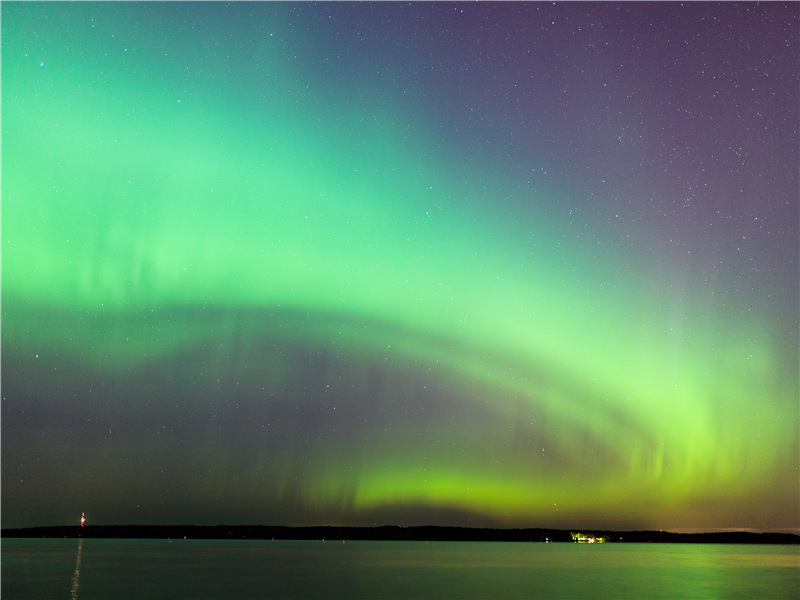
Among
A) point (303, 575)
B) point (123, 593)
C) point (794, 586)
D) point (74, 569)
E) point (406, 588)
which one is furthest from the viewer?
point (74, 569)

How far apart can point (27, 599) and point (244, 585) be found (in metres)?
14.2

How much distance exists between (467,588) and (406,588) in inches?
145

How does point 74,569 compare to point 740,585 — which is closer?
point 740,585

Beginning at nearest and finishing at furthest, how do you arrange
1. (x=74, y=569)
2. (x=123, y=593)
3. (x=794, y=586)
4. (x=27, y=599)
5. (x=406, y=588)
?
(x=27, y=599), (x=123, y=593), (x=406, y=588), (x=794, y=586), (x=74, y=569)

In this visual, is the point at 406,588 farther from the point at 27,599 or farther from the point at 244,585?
the point at 27,599

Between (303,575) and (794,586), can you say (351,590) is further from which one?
(794,586)

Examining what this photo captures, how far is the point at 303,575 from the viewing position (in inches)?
2329

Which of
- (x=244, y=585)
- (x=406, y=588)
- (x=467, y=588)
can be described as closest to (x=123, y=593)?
(x=244, y=585)

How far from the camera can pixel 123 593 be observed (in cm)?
4316

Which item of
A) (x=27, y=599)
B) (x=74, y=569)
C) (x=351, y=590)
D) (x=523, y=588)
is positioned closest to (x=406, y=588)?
(x=351, y=590)

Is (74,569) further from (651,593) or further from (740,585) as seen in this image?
(740,585)

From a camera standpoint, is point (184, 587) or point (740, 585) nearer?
point (184, 587)

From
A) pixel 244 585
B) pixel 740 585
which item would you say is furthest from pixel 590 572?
pixel 244 585

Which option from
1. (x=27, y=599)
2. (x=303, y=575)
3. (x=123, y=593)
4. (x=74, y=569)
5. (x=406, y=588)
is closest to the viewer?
(x=27, y=599)
